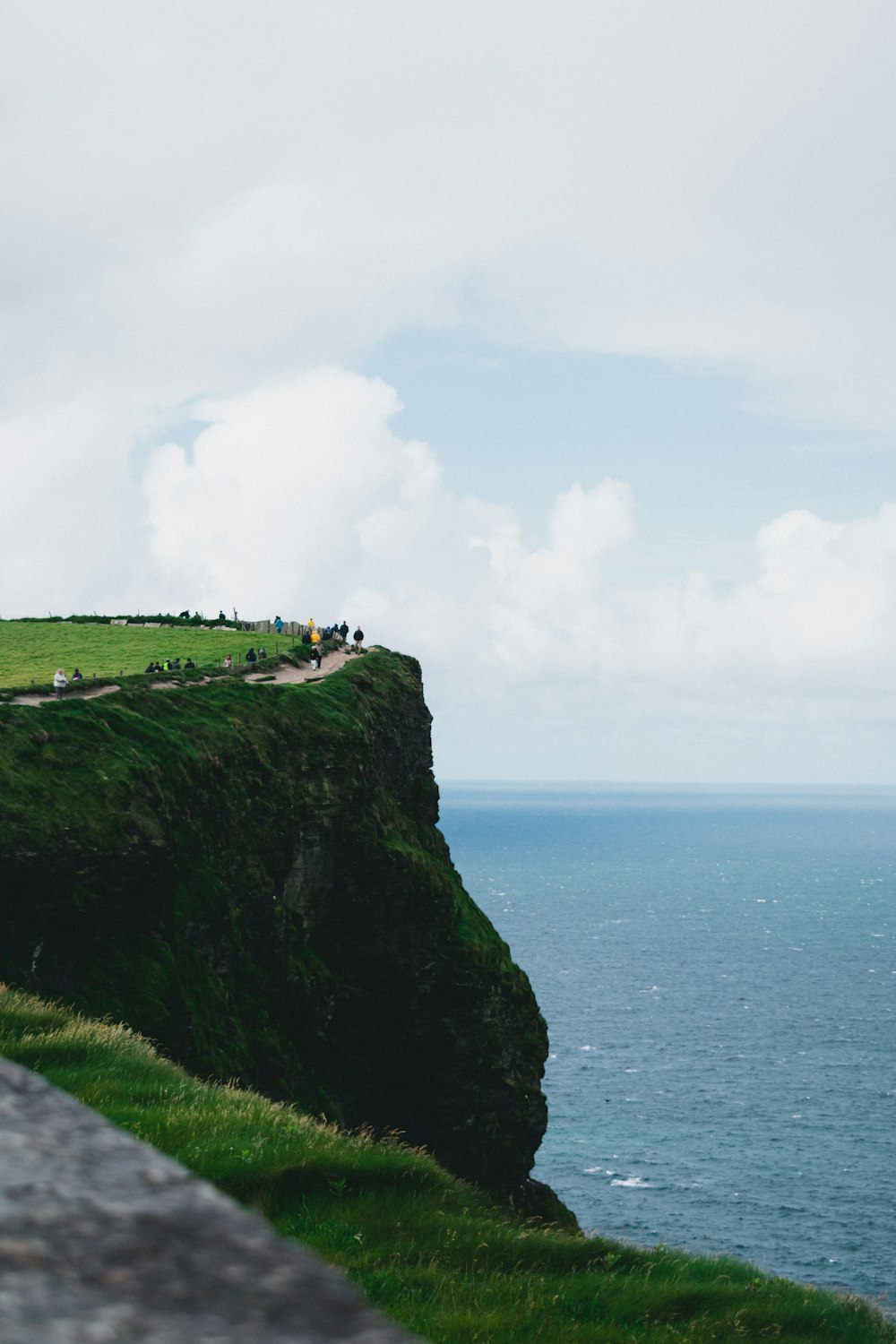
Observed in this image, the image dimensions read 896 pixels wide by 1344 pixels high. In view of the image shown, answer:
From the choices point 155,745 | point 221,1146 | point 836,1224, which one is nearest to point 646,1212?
point 836,1224

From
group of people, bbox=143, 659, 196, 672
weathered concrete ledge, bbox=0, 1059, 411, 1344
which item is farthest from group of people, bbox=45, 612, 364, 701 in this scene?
weathered concrete ledge, bbox=0, 1059, 411, 1344

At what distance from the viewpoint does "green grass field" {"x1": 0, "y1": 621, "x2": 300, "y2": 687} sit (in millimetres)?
64625

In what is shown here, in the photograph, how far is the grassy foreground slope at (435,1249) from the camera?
37.2ft

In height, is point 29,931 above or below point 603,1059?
above

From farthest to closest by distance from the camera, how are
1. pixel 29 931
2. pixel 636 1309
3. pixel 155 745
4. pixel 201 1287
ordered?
pixel 155 745 → pixel 29 931 → pixel 636 1309 → pixel 201 1287

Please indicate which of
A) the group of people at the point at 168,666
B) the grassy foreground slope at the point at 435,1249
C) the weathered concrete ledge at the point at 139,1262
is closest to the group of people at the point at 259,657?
the group of people at the point at 168,666

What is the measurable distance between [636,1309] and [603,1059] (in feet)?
307

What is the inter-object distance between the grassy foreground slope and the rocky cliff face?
1242 centimetres

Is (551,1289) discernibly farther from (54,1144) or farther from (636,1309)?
(54,1144)

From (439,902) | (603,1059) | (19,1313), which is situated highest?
(19,1313)

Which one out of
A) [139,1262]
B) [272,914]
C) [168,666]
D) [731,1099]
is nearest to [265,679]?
[168,666]

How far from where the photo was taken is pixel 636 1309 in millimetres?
12078

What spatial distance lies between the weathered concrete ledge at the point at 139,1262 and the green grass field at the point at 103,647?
55670 millimetres

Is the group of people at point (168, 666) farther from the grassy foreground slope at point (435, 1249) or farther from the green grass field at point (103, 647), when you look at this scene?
the grassy foreground slope at point (435, 1249)
